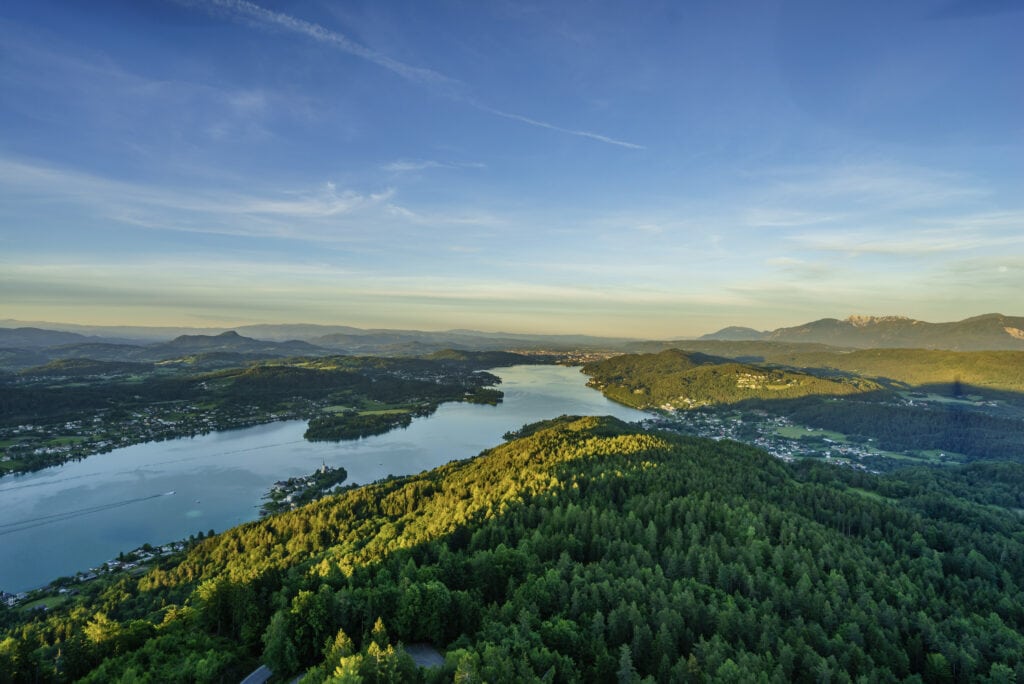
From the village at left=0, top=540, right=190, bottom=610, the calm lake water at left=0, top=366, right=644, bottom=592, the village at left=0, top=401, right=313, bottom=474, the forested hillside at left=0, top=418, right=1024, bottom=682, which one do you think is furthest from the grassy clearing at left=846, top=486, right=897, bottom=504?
the village at left=0, top=401, right=313, bottom=474

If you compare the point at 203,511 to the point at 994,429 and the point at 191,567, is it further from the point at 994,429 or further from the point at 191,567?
the point at 994,429

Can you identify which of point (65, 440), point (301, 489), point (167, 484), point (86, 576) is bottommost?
point (167, 484)

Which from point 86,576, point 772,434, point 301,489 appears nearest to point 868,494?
point 772,434

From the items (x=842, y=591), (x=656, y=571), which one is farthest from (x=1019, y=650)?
(x=656, y=571)

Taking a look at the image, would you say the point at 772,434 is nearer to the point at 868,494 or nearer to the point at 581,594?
the point at 868,494

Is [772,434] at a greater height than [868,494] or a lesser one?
lesser

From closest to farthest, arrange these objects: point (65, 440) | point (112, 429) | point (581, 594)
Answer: point (581, 594) → point (65, 440) → point (112, 429)
